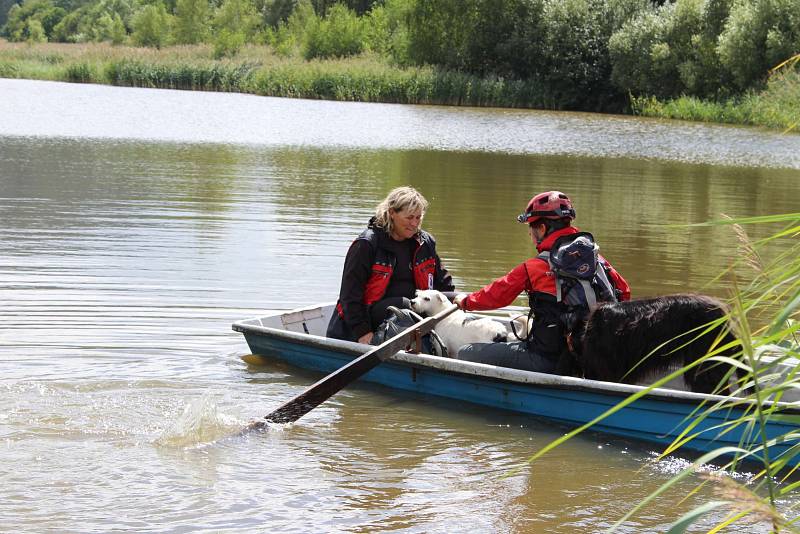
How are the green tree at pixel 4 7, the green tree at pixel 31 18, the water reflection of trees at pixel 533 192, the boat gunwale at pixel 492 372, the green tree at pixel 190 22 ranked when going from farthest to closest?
the green tree at pixel 4 7
the green tree at pixel 31 18
the green tree at pixel 190 22
the water reflection of trees at pixel 533 192
the boat gunwale at pixel 492 372

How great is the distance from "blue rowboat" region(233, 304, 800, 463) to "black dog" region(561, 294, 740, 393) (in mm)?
169

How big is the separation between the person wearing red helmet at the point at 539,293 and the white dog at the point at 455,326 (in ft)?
0.78

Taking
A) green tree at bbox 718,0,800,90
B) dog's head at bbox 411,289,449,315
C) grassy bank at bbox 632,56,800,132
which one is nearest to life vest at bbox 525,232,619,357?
dog's head at bbox 411,289,449,315

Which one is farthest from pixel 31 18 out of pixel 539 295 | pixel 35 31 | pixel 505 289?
pixel 539 295

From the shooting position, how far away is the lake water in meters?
5.09

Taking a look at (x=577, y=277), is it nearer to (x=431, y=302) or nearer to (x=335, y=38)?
(x=431, y=302)

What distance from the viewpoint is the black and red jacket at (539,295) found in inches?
236

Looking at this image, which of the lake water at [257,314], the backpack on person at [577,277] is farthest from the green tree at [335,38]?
the backpack on person at [577,277]

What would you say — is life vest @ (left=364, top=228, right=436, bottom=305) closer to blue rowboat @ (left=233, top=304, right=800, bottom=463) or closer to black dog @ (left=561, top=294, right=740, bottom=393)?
blue rowboat @ (left=233, top=304, right=800, bottom=463)

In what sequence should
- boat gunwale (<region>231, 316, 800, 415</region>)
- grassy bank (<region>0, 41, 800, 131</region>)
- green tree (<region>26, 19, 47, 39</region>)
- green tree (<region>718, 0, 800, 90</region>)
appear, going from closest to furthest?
boat gunwale (<region>231, 316, 800, 415</region>) → green tree (<region>718, 0, 800, 90</region>) → grassy bank (<region>0, 41, 800, 131</region>) → green tree (<region>26, 19, 47, 39</region>)

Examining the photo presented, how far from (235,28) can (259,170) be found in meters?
56.8

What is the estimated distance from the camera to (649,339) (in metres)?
5.68

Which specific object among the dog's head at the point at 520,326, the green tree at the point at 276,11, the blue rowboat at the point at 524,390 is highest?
the green tree at the point at 276,11

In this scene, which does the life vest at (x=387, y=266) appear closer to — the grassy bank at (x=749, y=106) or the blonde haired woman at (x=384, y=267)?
the blonde haired woman at (x=384, y=267)
